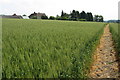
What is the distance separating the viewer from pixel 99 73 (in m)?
5.92

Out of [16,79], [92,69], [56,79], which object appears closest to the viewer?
[16,79]

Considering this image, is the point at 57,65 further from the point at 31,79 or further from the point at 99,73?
the point at 99,73

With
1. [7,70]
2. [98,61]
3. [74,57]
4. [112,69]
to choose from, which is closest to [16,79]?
[7,70]

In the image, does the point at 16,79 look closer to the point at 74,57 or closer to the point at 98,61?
the point at 74,57

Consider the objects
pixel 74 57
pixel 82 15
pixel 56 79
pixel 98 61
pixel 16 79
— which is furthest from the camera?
pixel 82 15

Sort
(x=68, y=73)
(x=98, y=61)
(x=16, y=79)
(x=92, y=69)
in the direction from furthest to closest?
(x=98, y=61), (x=92, y=69), (x=68, y=73), (x=16, y=79)

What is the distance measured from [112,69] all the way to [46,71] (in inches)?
127

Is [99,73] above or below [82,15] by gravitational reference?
below

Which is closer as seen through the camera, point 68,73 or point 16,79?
point 16,79

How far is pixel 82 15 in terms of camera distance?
9775 cm

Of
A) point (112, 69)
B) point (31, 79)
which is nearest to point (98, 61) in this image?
point (112, 69)

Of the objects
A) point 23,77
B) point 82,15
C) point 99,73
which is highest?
point 82,15

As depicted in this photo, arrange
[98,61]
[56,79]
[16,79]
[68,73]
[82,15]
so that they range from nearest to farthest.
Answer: [16,79] < [56,79] < [68,73] < [98,61] < [82,15]

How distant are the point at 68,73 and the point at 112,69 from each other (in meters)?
2.70
